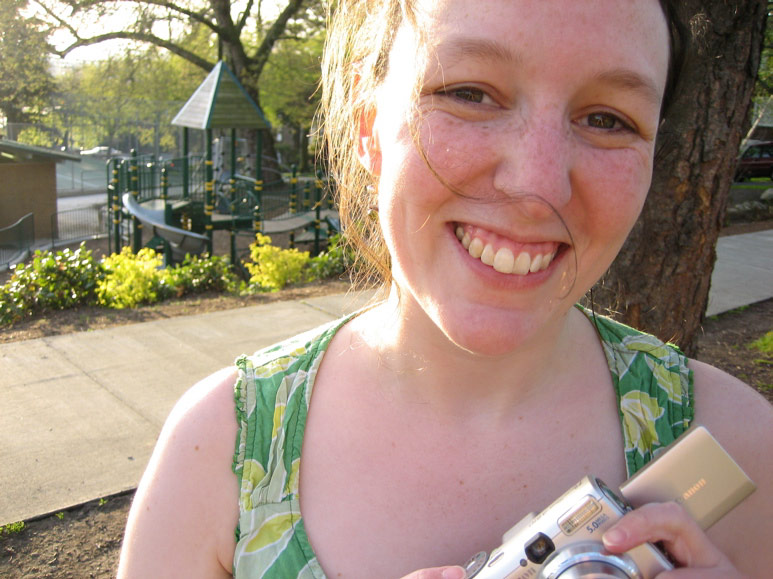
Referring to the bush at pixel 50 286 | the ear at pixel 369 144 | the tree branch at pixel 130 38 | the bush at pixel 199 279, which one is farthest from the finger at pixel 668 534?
the tree branch at pixel 130 38

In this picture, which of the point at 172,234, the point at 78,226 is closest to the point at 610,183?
the point at 172,234

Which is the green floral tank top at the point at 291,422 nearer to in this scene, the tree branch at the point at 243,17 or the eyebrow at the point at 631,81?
the eyebrow at the point at 631,81

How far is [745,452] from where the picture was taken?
4.23 feet

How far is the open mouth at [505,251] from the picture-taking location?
3.77 ft

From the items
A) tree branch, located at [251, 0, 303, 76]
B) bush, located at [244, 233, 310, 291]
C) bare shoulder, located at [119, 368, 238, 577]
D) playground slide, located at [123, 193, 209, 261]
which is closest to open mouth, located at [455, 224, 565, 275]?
bare shoulder, located at [119, 368, 238, 577]

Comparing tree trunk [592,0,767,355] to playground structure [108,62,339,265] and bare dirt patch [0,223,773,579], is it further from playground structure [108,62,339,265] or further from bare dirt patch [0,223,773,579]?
playground structure [108,62,339,265]

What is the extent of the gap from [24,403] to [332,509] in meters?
3.73

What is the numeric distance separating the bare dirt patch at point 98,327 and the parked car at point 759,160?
19.5m

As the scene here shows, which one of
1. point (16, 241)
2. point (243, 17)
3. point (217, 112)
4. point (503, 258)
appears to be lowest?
point (16, 241)

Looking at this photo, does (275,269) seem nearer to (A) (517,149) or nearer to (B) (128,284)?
(B) (128,284)

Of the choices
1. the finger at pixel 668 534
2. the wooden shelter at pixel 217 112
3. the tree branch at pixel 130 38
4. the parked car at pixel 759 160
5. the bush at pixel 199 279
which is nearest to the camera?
the finger at pixel 668 534

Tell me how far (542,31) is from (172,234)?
1208 cm

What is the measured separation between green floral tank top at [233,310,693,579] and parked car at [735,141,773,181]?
84.6ft

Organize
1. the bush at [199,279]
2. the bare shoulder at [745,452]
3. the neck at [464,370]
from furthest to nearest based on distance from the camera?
the bush at [199,279] < the neck at [464,370] < the bare shoulder at [745,452]
